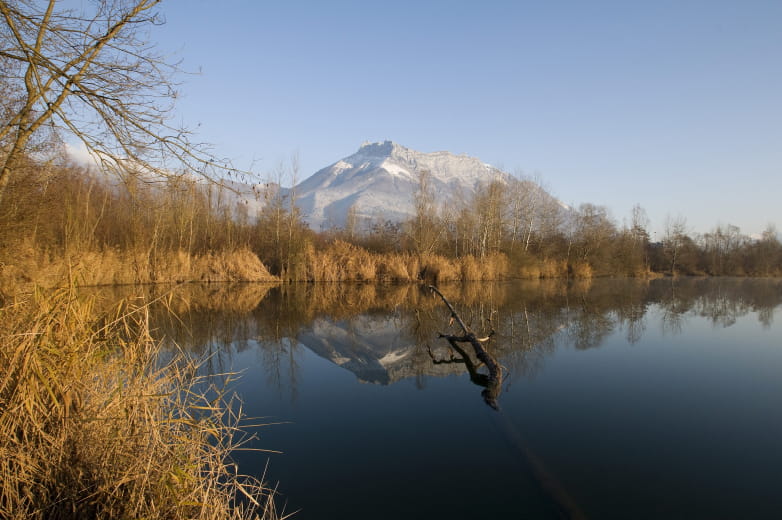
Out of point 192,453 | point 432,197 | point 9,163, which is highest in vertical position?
point 432,197

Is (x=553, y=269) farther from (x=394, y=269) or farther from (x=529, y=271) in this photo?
(x=394, y=269)

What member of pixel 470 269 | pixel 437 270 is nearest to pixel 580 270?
pixel 470 269

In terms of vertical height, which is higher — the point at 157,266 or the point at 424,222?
the point at 424,222

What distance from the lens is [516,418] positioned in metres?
4.80

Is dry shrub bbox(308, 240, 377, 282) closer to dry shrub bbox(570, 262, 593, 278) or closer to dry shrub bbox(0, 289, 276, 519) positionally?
dry shrub bbox(570, 262, 593, 278)

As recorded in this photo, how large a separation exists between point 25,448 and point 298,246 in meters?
21.4

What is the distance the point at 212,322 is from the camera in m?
10.4

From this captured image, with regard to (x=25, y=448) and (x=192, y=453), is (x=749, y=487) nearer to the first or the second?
(x=192, y=453)

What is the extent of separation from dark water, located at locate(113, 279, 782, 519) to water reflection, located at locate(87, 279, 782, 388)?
0.29ft

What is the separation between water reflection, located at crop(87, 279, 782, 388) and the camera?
24.2 ft

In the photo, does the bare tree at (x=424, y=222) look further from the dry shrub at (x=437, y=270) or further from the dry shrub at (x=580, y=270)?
the dry shrub at (x=580, y=270)

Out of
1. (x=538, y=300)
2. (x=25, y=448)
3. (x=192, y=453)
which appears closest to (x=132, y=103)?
(x=25, y=448)

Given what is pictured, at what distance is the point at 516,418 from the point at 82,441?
4.12 m

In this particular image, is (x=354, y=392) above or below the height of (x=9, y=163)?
below
